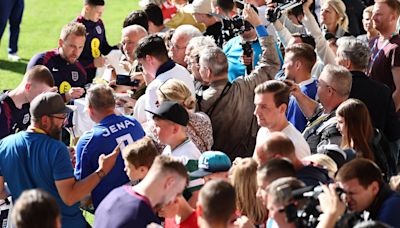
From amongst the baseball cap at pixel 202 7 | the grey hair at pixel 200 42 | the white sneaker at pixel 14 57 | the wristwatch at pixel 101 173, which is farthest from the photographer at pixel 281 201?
the white sneaker at pixel 14 57

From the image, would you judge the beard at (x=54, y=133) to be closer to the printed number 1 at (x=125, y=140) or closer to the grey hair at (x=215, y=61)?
the printed number 1 at (x=125, y=140)

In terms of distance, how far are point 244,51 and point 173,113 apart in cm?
210

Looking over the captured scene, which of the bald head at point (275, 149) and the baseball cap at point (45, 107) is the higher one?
the baseball cap at point (45, 107)

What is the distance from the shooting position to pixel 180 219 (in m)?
5.76

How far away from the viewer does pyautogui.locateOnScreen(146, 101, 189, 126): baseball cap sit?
265 inches

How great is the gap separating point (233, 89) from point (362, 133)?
1.53 meters

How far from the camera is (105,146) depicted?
6.98 m

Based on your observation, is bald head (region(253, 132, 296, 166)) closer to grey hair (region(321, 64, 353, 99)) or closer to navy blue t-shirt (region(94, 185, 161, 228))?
navy blue t-shirt (region(94, 185, 161, 228))

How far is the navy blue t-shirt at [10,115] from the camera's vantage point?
8.17 metres

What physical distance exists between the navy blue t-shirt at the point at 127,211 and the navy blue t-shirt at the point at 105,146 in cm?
147

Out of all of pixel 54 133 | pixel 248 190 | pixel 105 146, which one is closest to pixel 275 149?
pixel 248 190

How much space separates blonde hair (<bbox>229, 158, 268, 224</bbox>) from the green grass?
8.54 meters

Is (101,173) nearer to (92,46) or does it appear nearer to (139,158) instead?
(139,158)

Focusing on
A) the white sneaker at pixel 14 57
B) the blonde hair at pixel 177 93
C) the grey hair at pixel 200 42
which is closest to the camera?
the blonde hair at pixel 177 93
